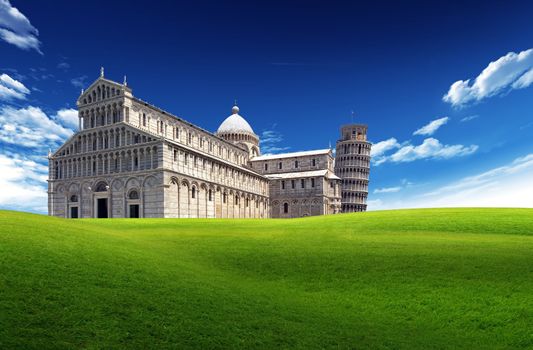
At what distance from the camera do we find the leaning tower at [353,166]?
11178cm

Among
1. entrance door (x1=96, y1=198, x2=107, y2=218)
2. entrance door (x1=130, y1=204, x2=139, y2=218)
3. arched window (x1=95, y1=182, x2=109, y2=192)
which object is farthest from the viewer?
arched window (x1=95, y1=182, x2=109, y2=192)

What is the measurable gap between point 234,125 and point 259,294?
9491 cm

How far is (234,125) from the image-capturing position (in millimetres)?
105312

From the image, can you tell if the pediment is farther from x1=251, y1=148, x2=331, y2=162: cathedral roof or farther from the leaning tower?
the leaning tower

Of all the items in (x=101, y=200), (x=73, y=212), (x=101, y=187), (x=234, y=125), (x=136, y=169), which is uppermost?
(x=234, y=125)

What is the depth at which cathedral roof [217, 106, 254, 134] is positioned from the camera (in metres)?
104

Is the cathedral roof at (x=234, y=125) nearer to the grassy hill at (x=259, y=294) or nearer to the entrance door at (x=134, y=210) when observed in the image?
the entrance door at (x=134, y=210)

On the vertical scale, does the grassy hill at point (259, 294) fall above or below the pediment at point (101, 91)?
below

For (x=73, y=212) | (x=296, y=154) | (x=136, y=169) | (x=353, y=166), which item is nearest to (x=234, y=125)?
(x=296, y=154)

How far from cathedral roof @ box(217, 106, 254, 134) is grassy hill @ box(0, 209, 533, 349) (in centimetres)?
8533

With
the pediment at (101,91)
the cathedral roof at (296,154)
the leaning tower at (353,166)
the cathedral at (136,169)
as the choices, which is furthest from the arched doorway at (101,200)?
the leaning tower at (353,166)

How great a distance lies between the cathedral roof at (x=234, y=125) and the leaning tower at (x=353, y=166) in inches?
1223

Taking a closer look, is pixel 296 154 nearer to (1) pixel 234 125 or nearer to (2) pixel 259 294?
(1) pixel 234 125

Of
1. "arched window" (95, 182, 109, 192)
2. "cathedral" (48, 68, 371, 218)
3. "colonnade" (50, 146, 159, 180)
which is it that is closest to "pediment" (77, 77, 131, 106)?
"cathedral" (48, 68, 371, 218)
